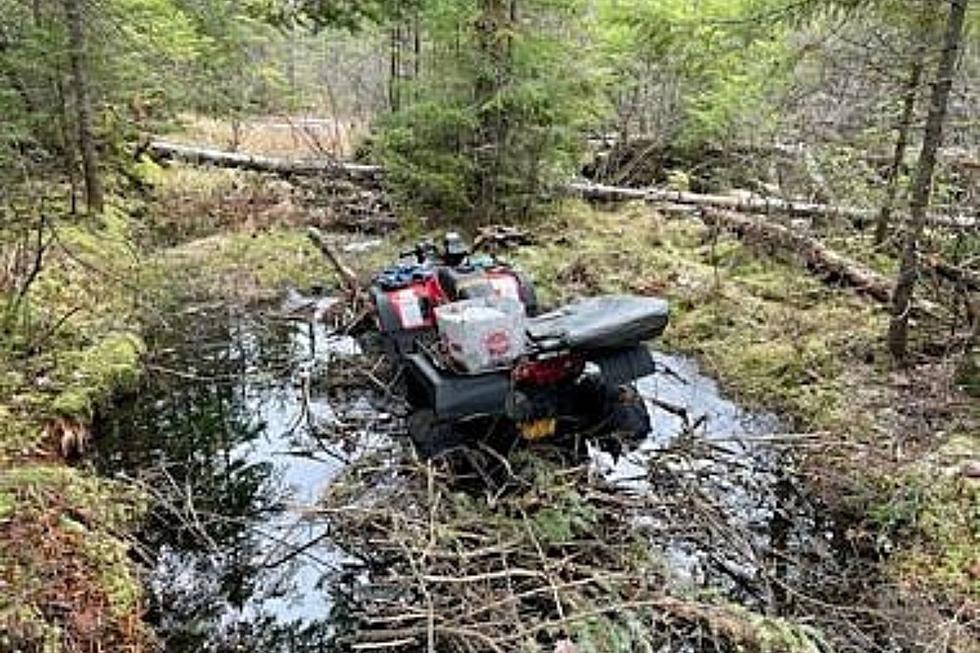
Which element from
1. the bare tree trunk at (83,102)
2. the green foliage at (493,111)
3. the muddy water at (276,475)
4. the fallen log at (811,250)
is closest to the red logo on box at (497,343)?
the muddy water at (276,475)

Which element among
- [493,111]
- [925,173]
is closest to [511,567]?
[925,173]

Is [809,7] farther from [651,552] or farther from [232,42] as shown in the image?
[232,42]

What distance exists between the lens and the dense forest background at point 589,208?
18.4 feet

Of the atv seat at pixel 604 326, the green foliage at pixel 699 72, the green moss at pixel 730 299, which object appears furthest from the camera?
the green foliage at pixel 699 72

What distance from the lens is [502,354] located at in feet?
18.3

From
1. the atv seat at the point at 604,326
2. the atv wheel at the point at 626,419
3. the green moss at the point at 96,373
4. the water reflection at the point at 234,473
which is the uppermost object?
the atv seat at the point at 604,326

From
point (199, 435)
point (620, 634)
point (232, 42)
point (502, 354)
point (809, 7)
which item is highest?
point (809, 7)

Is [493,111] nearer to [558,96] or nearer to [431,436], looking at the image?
[558,96]

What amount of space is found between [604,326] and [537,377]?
1.55 ft

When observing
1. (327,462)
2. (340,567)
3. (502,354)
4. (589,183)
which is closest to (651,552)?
(502,354)

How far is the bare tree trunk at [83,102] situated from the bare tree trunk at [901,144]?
7.48m

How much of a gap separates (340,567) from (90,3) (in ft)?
21.5

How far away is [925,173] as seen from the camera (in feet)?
23.4

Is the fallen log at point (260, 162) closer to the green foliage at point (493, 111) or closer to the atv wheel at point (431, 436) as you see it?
the green foliage at point (493, 111)
